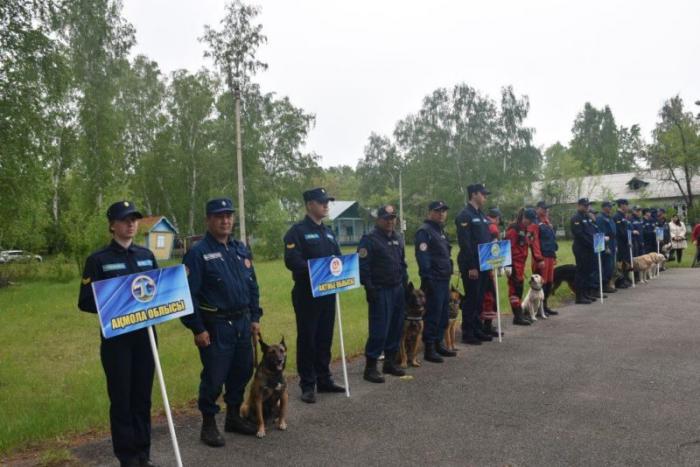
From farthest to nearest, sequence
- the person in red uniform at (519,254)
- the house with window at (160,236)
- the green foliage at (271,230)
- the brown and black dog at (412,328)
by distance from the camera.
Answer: the house with window at (160,236)
the green foliage at (271,230)
the person in red uniform at (519,254)
the brown and black dog at (412,328)

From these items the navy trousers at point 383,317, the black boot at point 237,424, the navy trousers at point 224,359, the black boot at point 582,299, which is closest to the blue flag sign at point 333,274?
the navy trousers at point 383,317

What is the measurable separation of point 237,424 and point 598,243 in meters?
9.68

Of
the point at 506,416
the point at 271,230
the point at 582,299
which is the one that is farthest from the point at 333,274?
the point at 271,230

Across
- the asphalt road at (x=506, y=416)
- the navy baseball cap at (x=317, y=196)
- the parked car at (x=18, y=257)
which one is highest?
the navy baseball cap at (x=317, y=196)

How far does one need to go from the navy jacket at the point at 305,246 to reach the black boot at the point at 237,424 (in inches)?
58.0

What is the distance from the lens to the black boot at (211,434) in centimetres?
448

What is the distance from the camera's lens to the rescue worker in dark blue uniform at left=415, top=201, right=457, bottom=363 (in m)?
7.12

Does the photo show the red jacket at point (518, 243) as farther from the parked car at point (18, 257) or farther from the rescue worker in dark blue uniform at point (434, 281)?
the parked car at point (18, 257)

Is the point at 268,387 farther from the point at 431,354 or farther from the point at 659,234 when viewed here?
the point at 659,234

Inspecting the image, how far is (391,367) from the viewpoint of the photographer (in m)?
6.55

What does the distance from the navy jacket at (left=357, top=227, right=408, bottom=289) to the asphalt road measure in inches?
47.8

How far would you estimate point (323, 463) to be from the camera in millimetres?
4066

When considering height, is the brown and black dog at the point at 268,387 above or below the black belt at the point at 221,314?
below

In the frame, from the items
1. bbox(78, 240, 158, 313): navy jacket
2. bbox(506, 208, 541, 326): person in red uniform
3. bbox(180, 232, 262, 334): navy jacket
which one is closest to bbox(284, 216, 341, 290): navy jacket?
bbox(180, 232, 262, 334): navy jacket
